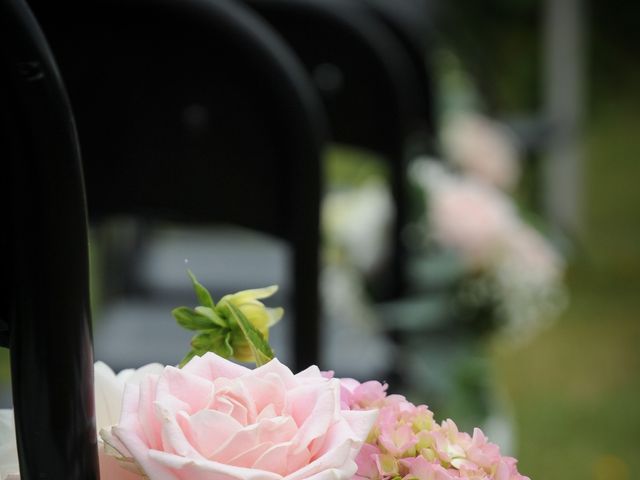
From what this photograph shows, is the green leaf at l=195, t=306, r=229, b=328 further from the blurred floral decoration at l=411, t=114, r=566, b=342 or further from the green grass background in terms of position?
the green grass background

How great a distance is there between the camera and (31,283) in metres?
0.41

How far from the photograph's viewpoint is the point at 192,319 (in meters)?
0.45

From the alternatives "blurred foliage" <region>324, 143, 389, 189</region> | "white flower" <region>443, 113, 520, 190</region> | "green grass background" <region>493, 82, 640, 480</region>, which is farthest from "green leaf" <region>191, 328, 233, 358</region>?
"green grass background" <region>493, 82, 640, 480</region>

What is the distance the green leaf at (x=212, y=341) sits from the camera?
0.45m

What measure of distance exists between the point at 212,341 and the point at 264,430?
76 millimetres

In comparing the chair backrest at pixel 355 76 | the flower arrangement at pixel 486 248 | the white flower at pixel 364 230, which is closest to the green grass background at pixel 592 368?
the flower arrangement at pixel 486 248

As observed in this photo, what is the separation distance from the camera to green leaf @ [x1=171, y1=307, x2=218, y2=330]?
1.46 feet

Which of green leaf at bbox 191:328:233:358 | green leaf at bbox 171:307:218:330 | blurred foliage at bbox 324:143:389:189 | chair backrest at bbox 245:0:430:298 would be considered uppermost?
chair backrest at bbox 245:0:430:298

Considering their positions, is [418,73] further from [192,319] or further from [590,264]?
[590,264]

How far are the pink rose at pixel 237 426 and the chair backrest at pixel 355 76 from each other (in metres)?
1.20

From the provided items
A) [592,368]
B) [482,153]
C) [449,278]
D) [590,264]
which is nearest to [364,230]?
[449,278]

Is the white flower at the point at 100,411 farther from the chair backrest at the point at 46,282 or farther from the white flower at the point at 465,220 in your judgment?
the white flower at the point at 465,220

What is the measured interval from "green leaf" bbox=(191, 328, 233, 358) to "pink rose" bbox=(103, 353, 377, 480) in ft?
0.14

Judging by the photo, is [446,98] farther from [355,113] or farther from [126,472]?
[126,472]
